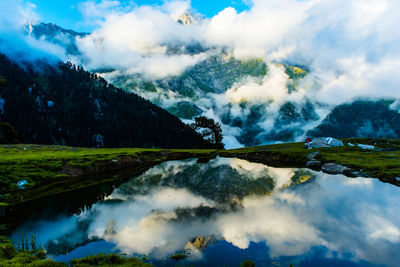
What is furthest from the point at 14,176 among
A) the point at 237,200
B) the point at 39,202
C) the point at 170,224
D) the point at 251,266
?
the point at 251,266

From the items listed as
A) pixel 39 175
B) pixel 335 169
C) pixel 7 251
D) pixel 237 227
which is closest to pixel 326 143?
pixel 335 169

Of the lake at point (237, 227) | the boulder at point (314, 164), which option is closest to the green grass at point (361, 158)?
the boulder at point (314, 164)

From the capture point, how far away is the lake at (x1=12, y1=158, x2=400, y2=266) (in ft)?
61.5

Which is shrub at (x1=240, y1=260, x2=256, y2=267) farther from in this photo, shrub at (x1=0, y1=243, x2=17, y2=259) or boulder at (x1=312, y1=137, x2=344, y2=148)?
boulder at (x1=312, y1=137, x2=344, y2=148)

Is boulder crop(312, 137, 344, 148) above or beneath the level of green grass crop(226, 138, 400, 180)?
above

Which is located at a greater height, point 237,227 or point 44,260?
point 44,260

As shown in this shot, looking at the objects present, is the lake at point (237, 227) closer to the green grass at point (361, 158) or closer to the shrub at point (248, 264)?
the shrub at point (248, 264)

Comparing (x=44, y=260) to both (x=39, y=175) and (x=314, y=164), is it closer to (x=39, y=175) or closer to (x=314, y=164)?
(x=39, y=175)

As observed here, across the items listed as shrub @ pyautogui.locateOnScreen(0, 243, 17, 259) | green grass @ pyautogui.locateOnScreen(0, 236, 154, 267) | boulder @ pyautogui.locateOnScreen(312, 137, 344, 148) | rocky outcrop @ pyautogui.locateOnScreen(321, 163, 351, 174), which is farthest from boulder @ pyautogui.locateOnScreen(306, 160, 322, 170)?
shrub @ pyautogui.locateOnScreen(0, 243, 17, 259)

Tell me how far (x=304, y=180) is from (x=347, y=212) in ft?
68.9

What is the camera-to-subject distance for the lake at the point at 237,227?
1873cm

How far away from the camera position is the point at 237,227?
2411 cm

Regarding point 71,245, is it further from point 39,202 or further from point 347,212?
point 347,212

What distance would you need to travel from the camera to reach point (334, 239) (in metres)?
21.0
